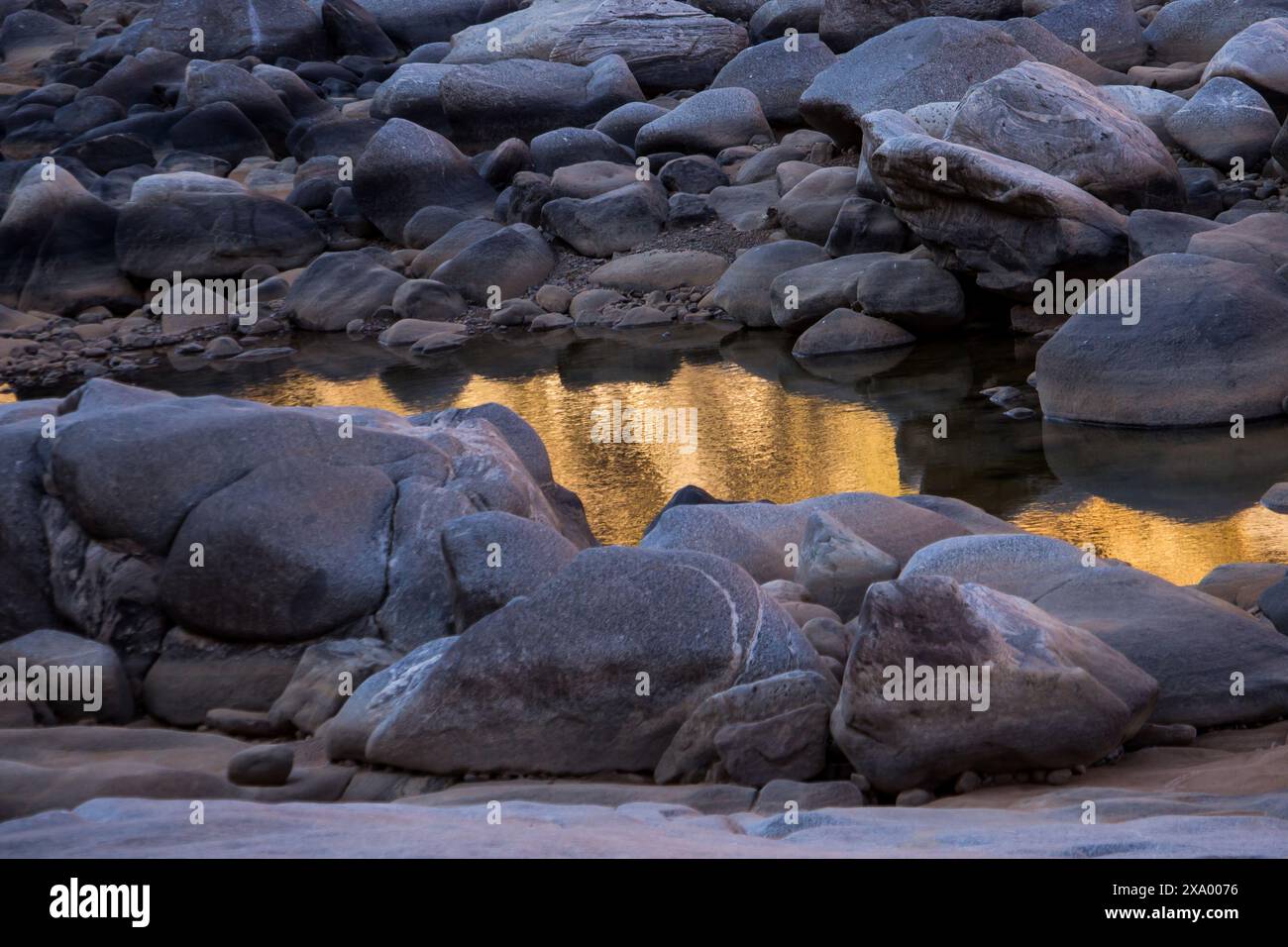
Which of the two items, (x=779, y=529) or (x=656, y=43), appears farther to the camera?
(x=656, y=43)

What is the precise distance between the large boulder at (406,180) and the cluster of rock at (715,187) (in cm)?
4

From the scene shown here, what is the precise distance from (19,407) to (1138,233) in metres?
8.44

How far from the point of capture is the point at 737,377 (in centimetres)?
1227

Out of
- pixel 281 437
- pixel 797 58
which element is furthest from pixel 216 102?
pixel 281 437

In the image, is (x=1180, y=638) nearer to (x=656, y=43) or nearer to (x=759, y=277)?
(x=759, y=277)

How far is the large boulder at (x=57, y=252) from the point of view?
16797 millimetres

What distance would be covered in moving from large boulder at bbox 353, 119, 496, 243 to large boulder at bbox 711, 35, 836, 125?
14.4 feet

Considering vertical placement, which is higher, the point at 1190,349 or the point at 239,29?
the point at 239,29

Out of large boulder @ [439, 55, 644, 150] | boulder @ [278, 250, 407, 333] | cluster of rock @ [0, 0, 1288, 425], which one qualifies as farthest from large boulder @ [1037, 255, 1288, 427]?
large boulder @ [439, 55, 644, 150]
